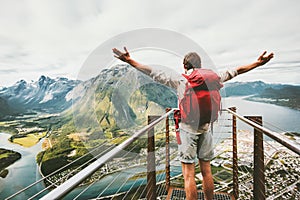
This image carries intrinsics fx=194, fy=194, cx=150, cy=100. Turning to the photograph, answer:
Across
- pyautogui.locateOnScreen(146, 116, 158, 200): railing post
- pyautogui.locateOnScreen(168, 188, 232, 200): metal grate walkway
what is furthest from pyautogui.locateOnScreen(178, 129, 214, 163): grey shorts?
pyautogui.locateOnScreen(168, 188, 232, 200): metal grate walkway

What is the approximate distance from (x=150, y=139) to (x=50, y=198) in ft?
4.59

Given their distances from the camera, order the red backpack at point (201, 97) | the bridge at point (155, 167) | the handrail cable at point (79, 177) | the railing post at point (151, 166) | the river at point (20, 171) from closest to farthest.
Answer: the handrail cable at point (79, 177)
the bridge at point (155, 167)
the red backpack at point (201, 97)
the railing post at point (151, 166)
the river at point (20, 171)

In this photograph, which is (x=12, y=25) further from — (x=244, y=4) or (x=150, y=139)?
(x=150, y=139)

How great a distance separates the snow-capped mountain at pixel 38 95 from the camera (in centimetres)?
3647

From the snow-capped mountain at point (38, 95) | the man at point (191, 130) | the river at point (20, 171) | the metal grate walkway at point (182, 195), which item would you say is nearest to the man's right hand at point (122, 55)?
the man at point (191, 130)

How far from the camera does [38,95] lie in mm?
43344

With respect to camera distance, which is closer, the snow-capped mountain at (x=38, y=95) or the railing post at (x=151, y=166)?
the railing post at (x=151, y=166)

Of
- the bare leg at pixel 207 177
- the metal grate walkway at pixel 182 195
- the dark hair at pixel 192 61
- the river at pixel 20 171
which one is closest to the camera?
the dark hair at pixel 192 61

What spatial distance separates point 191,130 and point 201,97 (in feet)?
0.90

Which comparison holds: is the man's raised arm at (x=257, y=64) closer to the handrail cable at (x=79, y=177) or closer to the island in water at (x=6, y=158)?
the handrail cable at (x=79, y=177)

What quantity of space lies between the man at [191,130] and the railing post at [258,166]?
467 mm

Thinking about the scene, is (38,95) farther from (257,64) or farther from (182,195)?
(257,64)

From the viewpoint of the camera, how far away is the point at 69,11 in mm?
30875

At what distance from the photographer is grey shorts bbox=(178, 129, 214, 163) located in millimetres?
1479
